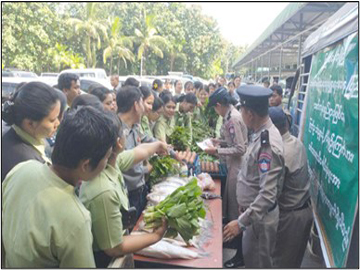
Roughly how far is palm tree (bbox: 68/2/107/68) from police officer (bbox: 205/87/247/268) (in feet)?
70.4

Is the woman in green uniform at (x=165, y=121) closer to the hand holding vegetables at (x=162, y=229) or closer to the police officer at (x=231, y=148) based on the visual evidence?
the police officer at (x=231, y=148)

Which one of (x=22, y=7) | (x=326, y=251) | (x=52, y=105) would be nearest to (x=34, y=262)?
(x=52, y=105)

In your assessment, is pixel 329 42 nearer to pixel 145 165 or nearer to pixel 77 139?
pixel 145 165

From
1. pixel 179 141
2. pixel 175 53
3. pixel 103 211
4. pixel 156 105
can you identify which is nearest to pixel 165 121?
pixel 156 105

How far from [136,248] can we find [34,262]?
648 mm

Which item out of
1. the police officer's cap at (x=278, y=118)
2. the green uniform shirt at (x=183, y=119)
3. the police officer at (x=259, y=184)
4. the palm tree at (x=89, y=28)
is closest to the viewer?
the police officer at (x=259, y=184)

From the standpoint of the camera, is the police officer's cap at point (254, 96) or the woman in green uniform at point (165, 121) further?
the woman in green uniform at point (165, 121)

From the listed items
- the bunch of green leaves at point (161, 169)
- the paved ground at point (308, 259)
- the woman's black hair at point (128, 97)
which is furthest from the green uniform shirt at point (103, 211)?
the paved ground at point (308, 259)

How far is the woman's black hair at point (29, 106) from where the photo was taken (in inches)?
78.9

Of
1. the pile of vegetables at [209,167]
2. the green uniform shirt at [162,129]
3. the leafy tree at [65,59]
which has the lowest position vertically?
the pile of vegetables at [209,167]

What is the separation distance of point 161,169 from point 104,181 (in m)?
1.53

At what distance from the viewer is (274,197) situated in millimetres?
2449

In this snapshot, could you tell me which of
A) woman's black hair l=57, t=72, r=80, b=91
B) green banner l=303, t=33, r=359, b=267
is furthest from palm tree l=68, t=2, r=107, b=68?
green banner l=303, t=33, r=359, b=267

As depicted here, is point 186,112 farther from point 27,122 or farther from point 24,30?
point 24,30
